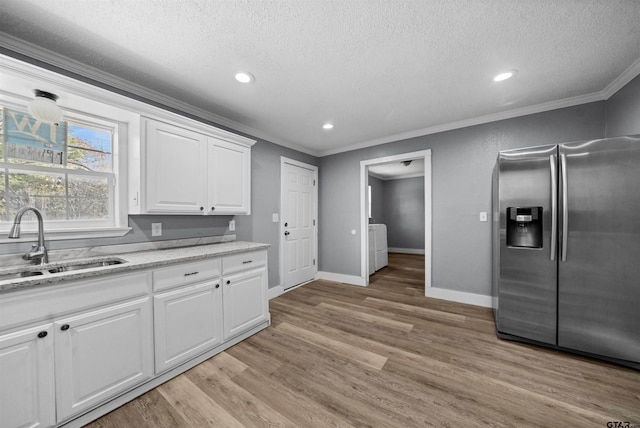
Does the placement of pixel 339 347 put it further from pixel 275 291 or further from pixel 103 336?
pixel 103 336

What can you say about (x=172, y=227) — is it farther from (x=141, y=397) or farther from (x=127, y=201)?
(x=141, y=397)

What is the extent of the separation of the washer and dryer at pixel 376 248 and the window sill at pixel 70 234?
388cm

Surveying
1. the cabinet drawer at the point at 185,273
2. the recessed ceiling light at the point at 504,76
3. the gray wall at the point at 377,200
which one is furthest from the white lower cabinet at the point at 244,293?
the gray wall at the point at 377,200

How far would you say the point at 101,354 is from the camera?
1.43m

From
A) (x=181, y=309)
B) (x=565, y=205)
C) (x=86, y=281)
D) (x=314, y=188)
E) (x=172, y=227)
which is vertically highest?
(x=314, y=188)

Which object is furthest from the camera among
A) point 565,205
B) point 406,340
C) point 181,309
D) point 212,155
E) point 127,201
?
point 212,155

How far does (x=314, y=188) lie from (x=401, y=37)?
301 centimetres

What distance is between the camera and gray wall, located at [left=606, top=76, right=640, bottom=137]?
2.01 meters

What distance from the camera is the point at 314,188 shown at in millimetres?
4461

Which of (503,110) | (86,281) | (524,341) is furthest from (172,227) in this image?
(503,110)

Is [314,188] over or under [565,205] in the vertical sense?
over

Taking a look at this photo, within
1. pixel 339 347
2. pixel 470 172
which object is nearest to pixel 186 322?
pixel 339 347

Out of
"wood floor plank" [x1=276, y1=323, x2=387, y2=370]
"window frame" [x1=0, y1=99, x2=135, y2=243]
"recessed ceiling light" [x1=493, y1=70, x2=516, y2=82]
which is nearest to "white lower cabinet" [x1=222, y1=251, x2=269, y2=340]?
"wood floor plank" [x1=276, y1=323, x2=387, y2=370]

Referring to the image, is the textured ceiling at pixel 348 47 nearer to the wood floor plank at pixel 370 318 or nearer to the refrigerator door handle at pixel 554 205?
the refrigerator door handle at pixel 554 205
